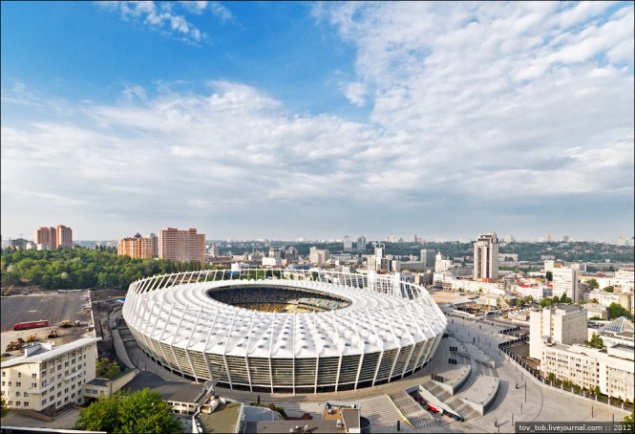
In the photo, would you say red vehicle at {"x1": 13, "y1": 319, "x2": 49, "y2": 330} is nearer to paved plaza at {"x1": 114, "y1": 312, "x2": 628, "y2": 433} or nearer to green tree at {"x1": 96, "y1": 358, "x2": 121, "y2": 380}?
paved plaza at {"x1": 114, "y1": 312, "x2": 628, "y2": 433}

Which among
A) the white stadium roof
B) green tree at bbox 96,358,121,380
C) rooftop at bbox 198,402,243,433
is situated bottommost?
green tree at bbox 96,358,121,380

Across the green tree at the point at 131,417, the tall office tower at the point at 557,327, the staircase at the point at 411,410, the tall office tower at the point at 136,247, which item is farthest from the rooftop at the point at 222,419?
the tall office tower at the point at 136,247

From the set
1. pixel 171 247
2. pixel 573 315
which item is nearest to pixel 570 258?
pixel 573 315

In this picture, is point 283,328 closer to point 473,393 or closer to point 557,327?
point 473,393

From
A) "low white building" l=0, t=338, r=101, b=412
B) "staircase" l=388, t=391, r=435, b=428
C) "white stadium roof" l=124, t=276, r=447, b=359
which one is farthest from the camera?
"white stadium roof" l=124, t=276, r=447, b=359

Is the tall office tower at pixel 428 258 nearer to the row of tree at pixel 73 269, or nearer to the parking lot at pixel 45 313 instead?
the row of tree at pixel 73 269

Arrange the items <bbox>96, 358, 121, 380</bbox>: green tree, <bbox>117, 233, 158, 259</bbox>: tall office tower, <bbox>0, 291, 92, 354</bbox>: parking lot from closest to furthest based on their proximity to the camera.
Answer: <bbox>96, 358, 121, 380</bbox>: green tree
<bbox>0, 291, 92, 354</bbox>: parking lot
<bbox>117, 233, 158, 259</bbox>: tall office tower

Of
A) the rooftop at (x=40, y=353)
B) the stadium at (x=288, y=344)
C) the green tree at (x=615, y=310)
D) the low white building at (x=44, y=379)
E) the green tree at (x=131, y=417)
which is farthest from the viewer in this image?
the green tree at (x=615, y=310)

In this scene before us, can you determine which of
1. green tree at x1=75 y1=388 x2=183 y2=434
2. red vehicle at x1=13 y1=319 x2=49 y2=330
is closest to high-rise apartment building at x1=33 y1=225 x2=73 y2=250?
red vehicle at x1=13 y1=319 x2=49 y2=330
